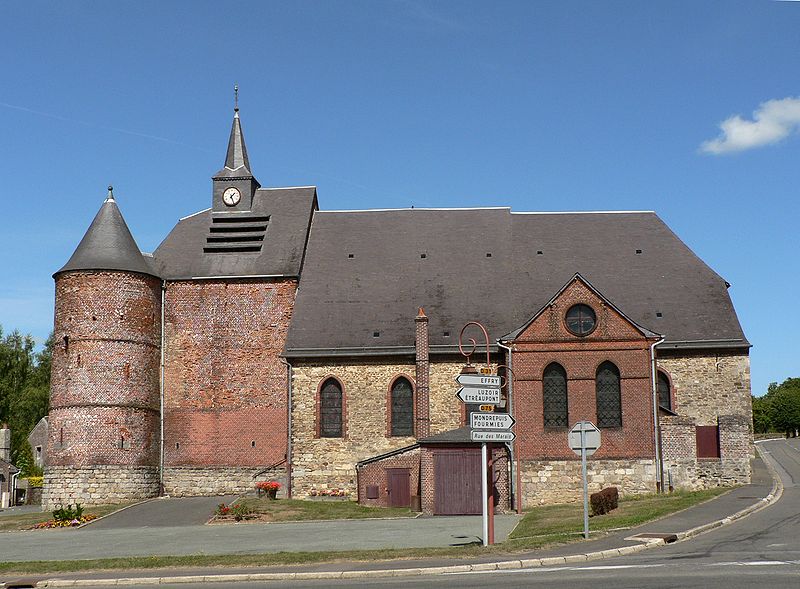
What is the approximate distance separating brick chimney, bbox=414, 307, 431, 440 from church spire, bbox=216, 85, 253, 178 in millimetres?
12072

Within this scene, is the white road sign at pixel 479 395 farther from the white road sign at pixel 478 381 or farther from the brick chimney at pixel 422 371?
the brick chimney at pixel 422 371

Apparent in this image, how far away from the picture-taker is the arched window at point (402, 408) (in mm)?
36231

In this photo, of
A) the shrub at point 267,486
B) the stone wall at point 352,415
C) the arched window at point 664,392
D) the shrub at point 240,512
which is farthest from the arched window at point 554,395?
the shrub at point 240,512

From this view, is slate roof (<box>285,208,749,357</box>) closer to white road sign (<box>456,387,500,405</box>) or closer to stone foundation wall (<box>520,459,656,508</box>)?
stone foundation wall (<box>520,459,656,508</box>)

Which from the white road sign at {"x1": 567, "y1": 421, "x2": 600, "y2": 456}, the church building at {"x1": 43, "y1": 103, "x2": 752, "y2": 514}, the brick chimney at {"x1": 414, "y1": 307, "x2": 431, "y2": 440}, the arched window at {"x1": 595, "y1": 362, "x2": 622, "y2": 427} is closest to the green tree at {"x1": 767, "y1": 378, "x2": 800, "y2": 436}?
the church building at {"x1": 43, "y1": 103, "x2": 752, "y2": 514}

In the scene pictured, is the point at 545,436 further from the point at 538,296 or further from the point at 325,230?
the point at 325,230

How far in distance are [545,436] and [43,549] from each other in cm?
1706

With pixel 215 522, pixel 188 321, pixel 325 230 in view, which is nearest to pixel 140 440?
pixel 188 321

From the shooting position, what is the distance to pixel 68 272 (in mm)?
37312

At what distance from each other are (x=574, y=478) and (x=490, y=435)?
13681mm

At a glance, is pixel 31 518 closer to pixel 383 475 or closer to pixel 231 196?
pixel 383 475

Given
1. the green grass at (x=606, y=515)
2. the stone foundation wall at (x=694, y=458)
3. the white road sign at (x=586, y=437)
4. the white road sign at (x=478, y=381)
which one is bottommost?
the green grass at (x=606, y=515)

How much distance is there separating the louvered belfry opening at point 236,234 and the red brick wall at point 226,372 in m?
1.74

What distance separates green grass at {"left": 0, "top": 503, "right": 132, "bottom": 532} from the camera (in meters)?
30.9
